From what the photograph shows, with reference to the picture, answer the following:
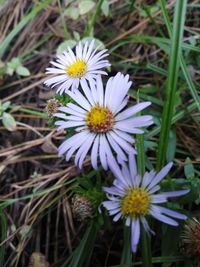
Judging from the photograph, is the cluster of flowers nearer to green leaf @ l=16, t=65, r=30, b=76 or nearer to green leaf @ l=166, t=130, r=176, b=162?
green leaf @ l=166, t=130, r=176, b=162

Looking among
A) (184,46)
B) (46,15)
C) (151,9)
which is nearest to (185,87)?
(184,46)

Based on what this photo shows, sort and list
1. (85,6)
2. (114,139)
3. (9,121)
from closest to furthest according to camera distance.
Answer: (114,139) < (9,121) < (85,6)

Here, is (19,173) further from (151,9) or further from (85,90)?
(151,9)

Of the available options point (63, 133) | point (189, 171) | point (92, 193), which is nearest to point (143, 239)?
point (92, 193)

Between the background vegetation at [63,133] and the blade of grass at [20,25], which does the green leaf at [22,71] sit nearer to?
the background vegetation at [63,133]

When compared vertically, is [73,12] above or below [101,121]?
above

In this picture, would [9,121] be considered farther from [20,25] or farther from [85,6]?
[85,6]

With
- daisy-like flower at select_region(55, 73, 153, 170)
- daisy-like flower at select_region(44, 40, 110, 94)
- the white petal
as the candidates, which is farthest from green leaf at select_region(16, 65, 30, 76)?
the white petal
